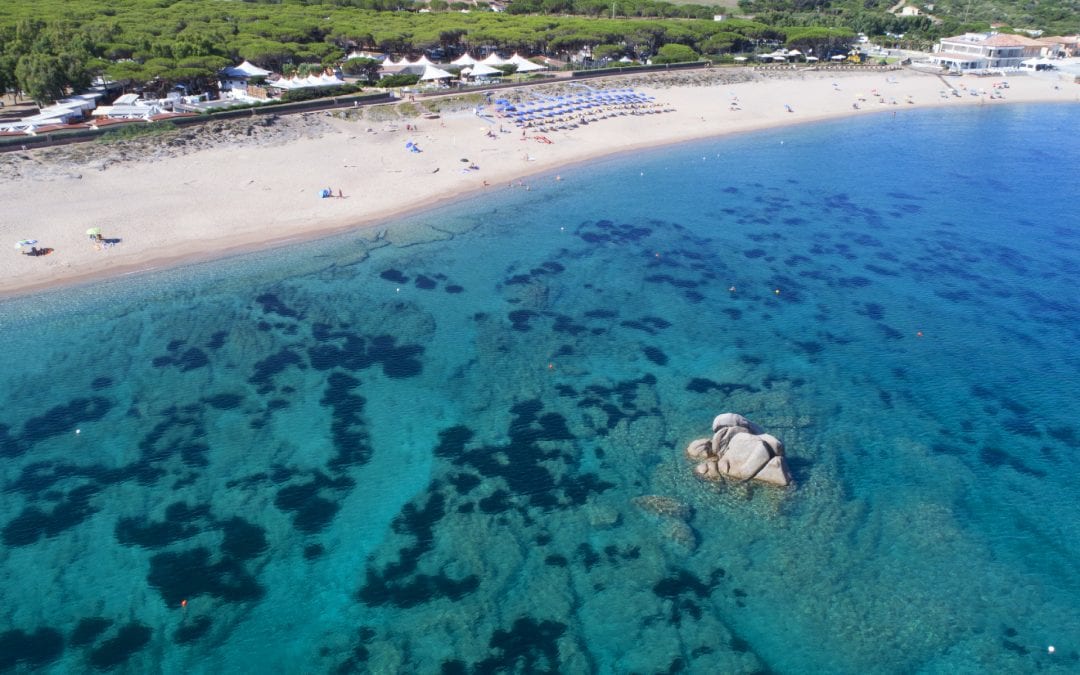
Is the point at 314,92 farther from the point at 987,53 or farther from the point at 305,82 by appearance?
the point at 987,53

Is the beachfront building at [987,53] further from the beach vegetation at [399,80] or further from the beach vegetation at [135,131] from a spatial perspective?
the beach vegetation at [135,131]

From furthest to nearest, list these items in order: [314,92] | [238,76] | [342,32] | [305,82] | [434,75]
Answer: [342,32]
[434,75]
[238,76]
[305,82]
[314,92]

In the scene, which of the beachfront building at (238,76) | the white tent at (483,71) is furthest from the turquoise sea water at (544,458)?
the white tent at (483,71)

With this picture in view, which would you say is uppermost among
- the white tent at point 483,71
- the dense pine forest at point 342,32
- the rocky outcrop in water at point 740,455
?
the dense pine forest at point 342,32

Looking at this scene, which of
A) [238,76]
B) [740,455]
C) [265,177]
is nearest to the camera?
[740,455]

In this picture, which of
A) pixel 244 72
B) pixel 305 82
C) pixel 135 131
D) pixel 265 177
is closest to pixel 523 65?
pixel 305 82

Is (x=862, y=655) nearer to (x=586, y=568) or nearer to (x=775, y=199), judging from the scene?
(x=586, y=568)
